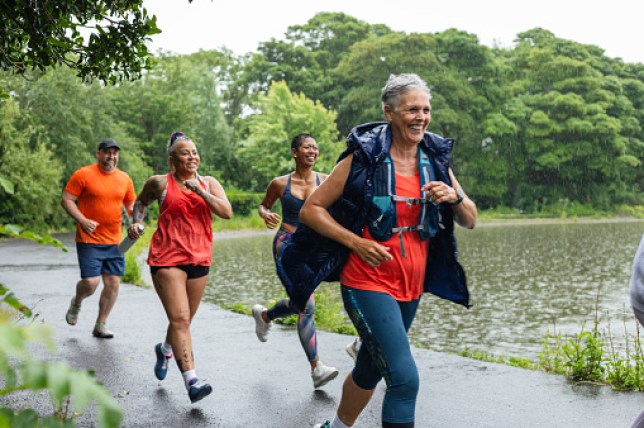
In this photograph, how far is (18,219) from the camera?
29.7 meters

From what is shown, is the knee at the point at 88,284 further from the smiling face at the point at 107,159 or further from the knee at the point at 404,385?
the knee at the point at 404,385

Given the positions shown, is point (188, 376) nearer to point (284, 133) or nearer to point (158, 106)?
point (158, 106)

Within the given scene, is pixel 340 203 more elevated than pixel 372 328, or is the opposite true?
pixel 340 203

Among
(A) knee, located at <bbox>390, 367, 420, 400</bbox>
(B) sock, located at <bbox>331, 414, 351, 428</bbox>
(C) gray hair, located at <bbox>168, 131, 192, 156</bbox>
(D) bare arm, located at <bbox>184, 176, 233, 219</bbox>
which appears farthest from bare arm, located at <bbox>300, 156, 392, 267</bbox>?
(C) gray hair, located at <bbox>168, 131, 192, 156</bbox>

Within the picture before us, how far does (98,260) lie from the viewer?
8.28 m

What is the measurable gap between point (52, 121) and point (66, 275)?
21.7 m

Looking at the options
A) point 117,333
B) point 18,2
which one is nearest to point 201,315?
point 117,333

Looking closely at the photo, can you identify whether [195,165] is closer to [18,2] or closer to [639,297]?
[18,2]

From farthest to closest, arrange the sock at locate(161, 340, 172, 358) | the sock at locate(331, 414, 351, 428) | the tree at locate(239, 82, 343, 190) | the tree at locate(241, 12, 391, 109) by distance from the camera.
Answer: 1. the tree at locate(241, 12, 391, 109)
2. the tree at locate(239, 82, 343, 190)
3. the sock at locate(161, 340, 172, 358)
4. the sock at locate(331, 414, 351, 428)

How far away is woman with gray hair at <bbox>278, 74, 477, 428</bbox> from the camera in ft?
12.3

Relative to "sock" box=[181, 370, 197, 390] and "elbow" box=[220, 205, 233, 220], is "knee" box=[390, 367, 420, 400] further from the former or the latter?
"elbow" box=[220, 205, 233, 220]

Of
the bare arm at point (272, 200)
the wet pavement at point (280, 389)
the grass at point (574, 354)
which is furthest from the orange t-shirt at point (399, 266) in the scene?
the bare arm at point (272, 200)

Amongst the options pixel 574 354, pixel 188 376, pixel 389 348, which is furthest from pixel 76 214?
pixel 389 348

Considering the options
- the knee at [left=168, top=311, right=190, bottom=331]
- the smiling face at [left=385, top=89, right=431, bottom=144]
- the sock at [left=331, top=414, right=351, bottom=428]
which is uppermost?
the smiling face at [left=385, top=89, right=431, bottom=144]
